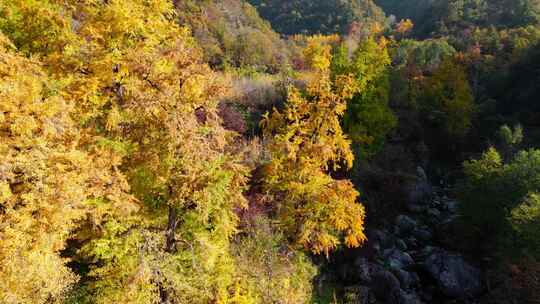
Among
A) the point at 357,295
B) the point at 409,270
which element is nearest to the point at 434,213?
the point at 409,270

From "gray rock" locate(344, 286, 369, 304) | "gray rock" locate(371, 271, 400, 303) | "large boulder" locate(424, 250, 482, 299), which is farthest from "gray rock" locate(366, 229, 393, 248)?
"gray rock" locate(344, 286, 369, 304)

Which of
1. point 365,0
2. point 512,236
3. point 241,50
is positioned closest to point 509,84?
point 512,236

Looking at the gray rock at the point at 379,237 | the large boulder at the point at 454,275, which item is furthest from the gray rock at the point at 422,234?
the large boulder at the point at 454,275

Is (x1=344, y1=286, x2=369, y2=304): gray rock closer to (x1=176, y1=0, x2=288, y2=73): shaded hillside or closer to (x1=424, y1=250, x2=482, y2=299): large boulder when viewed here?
(x1=424, y1=250, x2=482, y2=299): large boulder

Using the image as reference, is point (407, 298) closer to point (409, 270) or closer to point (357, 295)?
point (409, 270)

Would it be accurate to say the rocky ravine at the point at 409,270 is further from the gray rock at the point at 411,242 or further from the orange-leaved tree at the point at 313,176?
the orange-leaved tree at the point at 313,176

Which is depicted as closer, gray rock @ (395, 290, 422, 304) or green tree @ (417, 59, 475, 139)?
gray rock @ (395, 290, 422, 304)
